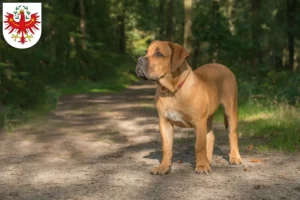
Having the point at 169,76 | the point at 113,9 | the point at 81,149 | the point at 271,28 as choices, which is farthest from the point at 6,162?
the point at 113,9

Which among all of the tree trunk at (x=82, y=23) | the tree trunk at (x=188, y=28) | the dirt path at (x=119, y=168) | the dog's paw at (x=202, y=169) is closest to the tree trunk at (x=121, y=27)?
the tree trunk at (x=82, y=23)

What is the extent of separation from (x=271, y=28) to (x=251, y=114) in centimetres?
1629

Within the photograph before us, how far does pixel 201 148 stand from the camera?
243 inches

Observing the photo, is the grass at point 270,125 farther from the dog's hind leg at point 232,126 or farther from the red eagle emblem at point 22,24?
the red eagle emblem at point 22,24

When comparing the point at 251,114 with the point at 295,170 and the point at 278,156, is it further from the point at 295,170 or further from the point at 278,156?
the point at 295,170

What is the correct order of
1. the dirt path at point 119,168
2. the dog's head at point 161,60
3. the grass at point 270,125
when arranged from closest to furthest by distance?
the dirt path at point 119,168
the dog's head at point 161,60
the grass at point 270,125

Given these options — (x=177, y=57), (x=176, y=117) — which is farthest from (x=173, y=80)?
(x=176, y=117)

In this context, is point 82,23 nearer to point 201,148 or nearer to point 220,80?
point 220,80

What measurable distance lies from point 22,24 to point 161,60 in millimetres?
7048

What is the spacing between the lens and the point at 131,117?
13133 mm

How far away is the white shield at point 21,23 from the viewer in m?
11.4

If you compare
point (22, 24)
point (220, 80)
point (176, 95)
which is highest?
point (22, 24)

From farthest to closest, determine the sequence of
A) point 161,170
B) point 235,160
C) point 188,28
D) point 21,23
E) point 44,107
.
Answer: point 188,28, point 44,107, point 21,23, point 235,160, point 161,170

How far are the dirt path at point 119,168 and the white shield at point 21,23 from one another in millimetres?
2153
